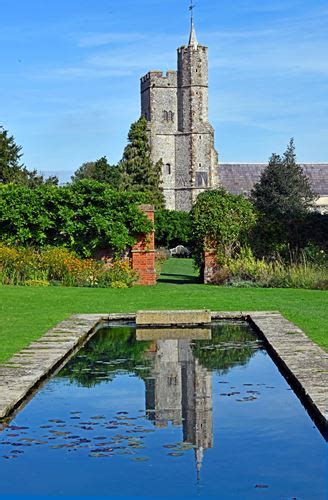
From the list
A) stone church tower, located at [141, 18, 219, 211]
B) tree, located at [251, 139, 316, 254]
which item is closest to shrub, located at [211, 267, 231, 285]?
tree, located at [251, 139, 316, 254]

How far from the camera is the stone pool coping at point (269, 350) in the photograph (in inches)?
300

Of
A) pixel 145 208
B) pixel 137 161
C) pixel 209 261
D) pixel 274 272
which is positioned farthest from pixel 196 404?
pixel 137 161

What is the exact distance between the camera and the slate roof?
91.9 meters

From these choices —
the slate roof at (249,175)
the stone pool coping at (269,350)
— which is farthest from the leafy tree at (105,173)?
the stone pool coping at (269,350)

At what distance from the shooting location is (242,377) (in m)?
9.47

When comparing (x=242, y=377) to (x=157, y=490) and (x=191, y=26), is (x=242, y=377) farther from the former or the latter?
(x=191, y=26)

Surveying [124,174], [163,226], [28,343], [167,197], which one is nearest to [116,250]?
[28,343]

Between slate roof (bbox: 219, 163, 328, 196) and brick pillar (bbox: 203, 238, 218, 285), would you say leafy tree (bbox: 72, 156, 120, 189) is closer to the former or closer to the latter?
slate roof (bbox: 219, 163, 328, 196)

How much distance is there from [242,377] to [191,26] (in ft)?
274

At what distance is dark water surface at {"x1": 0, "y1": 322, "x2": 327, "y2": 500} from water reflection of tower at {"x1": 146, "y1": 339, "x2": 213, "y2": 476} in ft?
0.04

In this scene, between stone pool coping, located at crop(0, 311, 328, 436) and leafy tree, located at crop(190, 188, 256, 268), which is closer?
stone pool coping, located at crop(0, 311, 328, 436)

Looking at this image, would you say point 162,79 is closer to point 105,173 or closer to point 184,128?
point 184,128

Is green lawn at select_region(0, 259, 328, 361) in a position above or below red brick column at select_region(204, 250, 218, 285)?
below

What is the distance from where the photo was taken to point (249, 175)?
93.1 m
